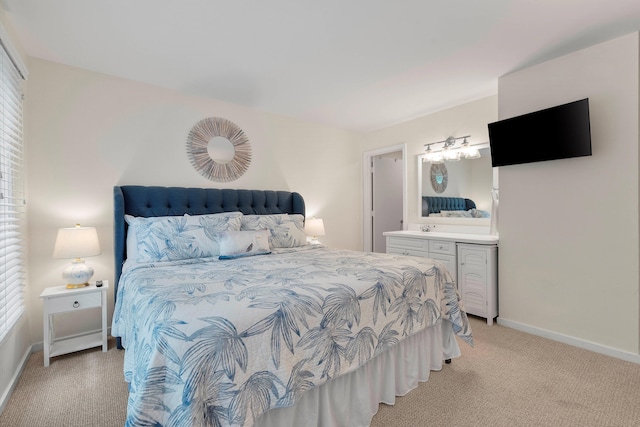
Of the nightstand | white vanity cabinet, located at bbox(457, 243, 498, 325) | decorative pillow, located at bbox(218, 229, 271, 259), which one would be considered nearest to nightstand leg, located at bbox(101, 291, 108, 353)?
the nightstand

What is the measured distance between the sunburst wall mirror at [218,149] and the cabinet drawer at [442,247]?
246 cm

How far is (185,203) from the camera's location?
310 cm

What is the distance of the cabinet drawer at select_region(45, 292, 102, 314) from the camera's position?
2.26 meters

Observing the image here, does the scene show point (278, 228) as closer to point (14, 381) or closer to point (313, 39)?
point (313, 39)

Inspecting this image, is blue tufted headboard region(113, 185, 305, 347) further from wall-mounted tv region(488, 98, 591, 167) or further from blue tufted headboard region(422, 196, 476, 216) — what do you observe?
wall-mounted tv region(488, 98, 591, 167)

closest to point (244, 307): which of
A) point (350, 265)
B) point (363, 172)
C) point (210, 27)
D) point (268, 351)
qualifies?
point (268, 351)

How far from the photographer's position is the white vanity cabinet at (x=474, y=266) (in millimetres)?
2980

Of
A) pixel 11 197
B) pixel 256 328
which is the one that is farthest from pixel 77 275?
pixel 256 328

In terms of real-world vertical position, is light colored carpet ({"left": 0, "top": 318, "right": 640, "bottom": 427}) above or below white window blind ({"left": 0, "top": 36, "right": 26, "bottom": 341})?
below

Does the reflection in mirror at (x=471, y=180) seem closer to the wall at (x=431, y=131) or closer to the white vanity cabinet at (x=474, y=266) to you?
the wall at (x=431, y=131)

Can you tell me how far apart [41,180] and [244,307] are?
2.53 meters

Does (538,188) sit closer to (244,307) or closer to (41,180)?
(244,307)

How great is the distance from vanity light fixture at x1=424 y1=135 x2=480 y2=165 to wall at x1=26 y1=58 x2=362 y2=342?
7.58 ft

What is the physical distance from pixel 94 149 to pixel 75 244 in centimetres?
96
